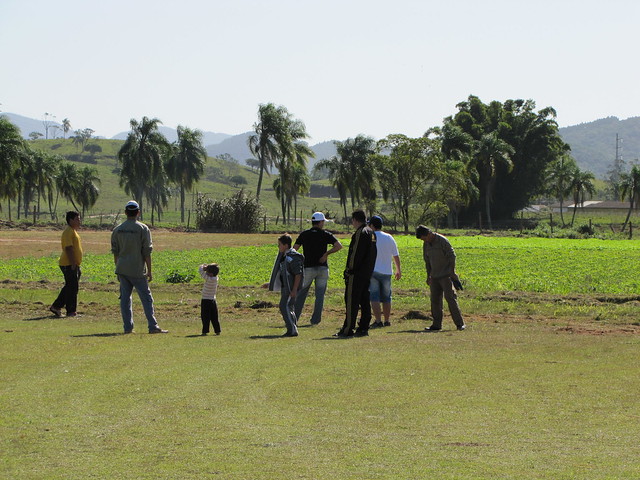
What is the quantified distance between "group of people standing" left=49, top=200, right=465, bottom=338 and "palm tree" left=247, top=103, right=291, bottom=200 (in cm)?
7812

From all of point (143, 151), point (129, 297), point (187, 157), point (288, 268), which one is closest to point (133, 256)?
point (129, 297)

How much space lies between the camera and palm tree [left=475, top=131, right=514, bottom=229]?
98188 mm

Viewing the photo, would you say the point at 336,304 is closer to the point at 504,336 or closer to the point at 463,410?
the point at 504,336

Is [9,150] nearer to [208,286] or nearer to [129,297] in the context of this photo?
[129,297]

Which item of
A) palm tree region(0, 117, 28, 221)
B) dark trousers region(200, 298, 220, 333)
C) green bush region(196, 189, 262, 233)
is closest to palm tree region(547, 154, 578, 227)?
green bush region(196, 189, 262, 233)

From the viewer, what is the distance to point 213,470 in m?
6.38

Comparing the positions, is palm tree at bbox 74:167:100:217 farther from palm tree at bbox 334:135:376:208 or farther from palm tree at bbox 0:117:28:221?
palm tree at bbox 334:135:376:208

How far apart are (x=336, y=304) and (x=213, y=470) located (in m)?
14.8

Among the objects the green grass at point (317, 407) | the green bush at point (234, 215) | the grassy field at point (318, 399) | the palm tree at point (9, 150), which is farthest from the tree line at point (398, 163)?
the green grass at point (317, 407)

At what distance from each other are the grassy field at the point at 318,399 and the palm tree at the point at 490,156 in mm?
81798

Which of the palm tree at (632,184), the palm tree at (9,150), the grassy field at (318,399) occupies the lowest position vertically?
the grassy field at (318,399)

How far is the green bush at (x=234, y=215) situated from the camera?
80.8 meters

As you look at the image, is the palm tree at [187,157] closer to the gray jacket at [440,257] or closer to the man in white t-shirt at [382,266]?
the man in white t-shirt at [382,266]

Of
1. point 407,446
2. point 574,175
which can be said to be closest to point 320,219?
point 407,446
